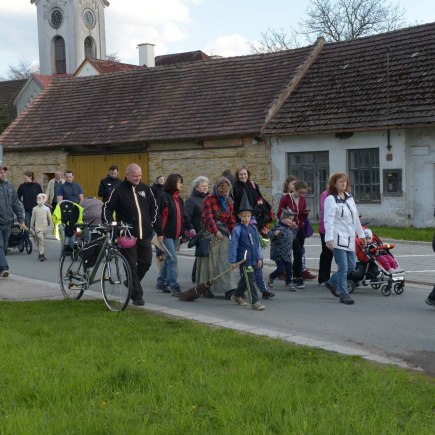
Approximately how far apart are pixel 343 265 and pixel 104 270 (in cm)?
329

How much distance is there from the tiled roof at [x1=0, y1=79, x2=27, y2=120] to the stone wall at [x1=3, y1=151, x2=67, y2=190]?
71.0 ft

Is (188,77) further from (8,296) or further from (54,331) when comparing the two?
(54,331)

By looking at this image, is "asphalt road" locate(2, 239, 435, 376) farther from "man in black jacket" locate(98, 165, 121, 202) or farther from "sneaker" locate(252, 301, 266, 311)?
"man in black jacket" locate(98, 165, 121, 202)

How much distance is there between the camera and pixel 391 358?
7.82 m

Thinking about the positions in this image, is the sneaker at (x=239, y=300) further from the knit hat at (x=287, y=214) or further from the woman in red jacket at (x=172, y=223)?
the knit hat at (x=287, y=214)

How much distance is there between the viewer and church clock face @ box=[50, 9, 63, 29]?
6838 centimetres

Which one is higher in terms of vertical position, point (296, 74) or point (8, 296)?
point (296, 74)

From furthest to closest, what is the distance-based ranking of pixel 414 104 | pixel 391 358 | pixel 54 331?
pixel 414 104 < pixel 54 331 < pixel 391 358

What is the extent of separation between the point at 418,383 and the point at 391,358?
1.38 meters

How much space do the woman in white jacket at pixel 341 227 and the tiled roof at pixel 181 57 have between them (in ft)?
195

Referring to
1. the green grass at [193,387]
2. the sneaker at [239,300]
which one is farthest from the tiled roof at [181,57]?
the green grass at [193,387]

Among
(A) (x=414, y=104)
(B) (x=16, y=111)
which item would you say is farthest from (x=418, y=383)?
(B) (x=16, y=111)

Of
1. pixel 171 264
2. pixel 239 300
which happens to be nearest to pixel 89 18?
pixel 171 264

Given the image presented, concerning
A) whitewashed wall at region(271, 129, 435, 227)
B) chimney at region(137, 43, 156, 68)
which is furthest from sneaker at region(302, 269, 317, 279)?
chimney at region(137, 43, 156, 68)
